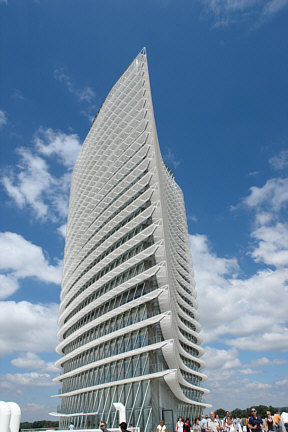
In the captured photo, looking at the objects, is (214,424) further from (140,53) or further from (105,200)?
(140,53)

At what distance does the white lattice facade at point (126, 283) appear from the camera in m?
34.6

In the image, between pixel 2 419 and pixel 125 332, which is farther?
pixel 125 332

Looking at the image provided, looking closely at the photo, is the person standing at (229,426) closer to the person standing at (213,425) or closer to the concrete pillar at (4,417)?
the person standing at (213,425)

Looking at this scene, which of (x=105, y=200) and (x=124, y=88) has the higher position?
(x=124, y=88)

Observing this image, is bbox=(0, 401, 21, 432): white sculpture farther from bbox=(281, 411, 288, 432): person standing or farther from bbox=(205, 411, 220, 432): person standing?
bbox=(281, 411, 288, 432): person standing

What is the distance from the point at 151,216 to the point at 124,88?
2468 centimetres

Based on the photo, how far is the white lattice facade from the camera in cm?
3459

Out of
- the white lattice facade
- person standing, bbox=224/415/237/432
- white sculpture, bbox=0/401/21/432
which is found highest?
the white lattice facade

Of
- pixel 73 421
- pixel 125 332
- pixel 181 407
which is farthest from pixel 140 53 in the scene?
pixel 73 421

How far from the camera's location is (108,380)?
1581 inches

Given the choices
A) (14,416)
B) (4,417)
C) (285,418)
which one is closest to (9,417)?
(4,417)

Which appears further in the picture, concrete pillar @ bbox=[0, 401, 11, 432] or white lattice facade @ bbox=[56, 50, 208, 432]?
white lattice facade @ bbox=[56, 50, 208, 432]

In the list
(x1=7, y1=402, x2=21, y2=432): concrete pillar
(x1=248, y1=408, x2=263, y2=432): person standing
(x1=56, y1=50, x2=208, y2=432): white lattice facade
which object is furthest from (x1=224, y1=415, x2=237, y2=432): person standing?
(x1=56, y1=50, x2=208, y2=432): white lattice facade

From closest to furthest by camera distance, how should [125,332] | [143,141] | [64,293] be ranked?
[125,332]
[143,141]
[64,293]
